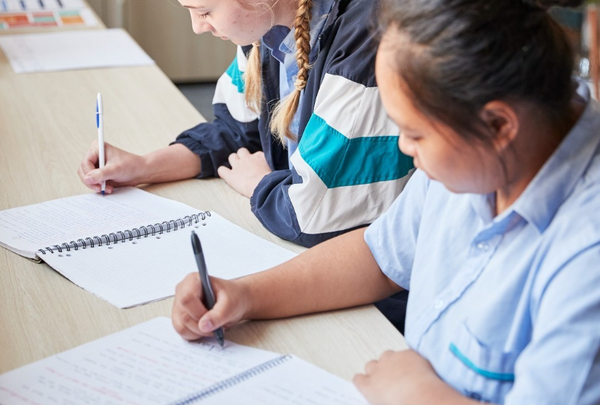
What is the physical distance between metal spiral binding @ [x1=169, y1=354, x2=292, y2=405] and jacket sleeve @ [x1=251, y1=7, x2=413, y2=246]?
327mm

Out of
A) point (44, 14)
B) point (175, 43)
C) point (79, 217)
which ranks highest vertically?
point (79, 217)

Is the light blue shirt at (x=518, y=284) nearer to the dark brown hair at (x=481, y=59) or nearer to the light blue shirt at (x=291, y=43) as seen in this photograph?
the dark brown hair at (x=481, y=59)

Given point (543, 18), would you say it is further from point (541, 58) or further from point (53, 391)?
point (53, 391)

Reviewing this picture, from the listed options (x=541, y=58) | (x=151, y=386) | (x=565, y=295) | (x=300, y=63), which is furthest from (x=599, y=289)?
(x=300, y=63)

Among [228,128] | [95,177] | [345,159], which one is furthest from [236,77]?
[345,159]

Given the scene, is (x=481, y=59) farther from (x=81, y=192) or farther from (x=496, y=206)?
(x=81, y=192)

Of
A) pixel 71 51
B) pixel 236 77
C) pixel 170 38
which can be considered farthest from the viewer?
pixel 170 38

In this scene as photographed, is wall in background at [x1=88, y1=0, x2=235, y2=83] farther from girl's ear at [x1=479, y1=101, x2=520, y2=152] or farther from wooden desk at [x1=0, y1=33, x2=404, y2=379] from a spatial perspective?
girl's ear at [x1=479, y1=101, x2=520, y2=152]

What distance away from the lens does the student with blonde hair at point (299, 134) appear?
1.14 meters

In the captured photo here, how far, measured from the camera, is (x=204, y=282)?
88cm

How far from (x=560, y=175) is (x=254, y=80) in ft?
2.72

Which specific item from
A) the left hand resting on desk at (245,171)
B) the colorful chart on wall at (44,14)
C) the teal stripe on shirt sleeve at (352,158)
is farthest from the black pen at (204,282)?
the colorful chart on wall at (44,14)

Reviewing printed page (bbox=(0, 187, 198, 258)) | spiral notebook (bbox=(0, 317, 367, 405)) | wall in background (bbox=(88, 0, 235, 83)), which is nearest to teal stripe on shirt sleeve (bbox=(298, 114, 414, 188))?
printed page (bbox=(0, 187, 198, 258))

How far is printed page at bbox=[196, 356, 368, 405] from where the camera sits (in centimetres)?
78
